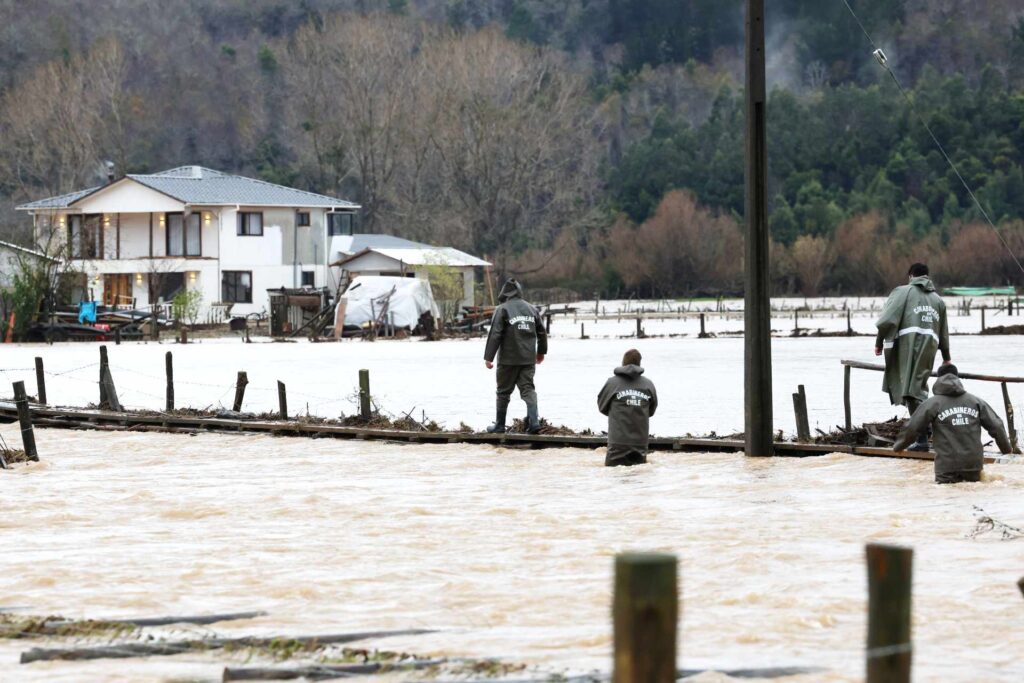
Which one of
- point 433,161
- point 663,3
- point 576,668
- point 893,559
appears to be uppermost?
point 663,3

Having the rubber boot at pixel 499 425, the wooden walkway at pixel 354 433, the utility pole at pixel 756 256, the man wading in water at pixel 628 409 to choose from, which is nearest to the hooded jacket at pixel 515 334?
the rubber boot at pixel 499 425

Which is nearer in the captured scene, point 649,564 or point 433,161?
point 649,564

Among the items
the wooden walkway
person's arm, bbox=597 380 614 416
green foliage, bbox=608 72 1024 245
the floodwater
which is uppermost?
green foliage, bbox=608 72 1024 245

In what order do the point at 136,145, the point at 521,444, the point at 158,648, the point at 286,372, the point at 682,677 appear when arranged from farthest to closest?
the point at 136,145
the point at 286,372
the point at 521,444
the point at 158,648
the point at 682,677

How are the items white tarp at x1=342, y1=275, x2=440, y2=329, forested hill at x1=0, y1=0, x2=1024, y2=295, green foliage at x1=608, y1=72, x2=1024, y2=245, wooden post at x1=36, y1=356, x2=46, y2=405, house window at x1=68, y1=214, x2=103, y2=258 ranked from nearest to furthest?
wooden post at x1=36, y1=356, x2=46, y2=405
white tarp at x1=342, y1=275, x2=440, y2=329
house window at x1=68, y1=214, x2=103, y2=258
forested hill at x1=0, y1=0, x2=1024, y2=295
green foliage at x1=608, y1=72, x2=1024, y2=245

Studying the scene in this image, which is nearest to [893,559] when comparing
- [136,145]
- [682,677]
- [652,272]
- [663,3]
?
[682,677]

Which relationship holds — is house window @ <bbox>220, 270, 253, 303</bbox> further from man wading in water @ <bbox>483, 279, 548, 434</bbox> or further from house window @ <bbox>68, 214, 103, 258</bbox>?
man wading in water @ <bbox>483, 279, 548, 434</bbox>

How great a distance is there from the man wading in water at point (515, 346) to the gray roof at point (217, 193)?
161 feet

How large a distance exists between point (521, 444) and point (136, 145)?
91.1 meters

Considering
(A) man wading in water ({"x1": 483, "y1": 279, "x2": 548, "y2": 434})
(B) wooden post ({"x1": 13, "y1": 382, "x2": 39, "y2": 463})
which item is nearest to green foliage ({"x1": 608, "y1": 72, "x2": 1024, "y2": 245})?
(A) man wading in water ({"x1": 483, "y1": 279, "x2": 548, "y2": 434})

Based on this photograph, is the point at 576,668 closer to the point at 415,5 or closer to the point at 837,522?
the point at 837,522

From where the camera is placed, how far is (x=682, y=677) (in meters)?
7.39

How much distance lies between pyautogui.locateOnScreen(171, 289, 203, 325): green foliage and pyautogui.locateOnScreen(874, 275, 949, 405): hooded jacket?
46.9 meters

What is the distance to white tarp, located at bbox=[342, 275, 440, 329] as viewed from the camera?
5634 cm
